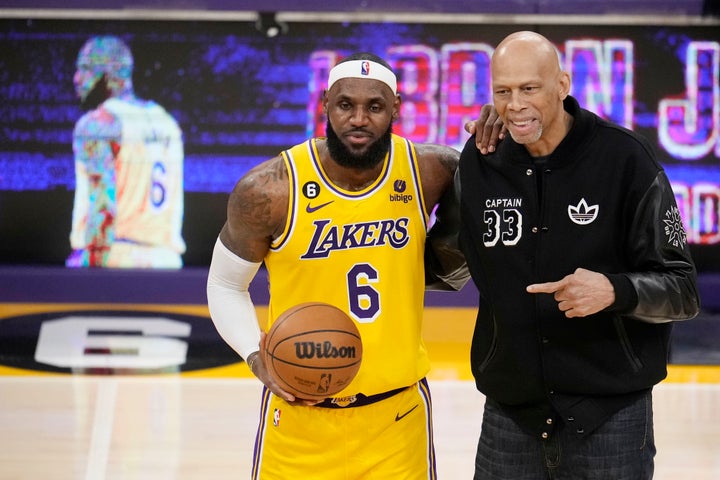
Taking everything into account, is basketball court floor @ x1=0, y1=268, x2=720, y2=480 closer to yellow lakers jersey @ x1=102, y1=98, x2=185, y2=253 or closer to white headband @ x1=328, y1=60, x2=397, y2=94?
yellow lakers jersey @ x1=102, y1=98, x2=185, y2=253

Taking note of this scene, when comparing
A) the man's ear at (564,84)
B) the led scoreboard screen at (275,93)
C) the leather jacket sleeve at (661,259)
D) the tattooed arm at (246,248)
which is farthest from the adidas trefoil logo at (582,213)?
the led scoreboard screen at (275,93)

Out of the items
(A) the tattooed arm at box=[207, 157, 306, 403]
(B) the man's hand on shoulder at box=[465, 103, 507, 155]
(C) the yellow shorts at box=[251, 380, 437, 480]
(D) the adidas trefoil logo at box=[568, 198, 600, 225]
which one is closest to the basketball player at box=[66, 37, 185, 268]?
(A) the tattooed arm at box=[207, 157, 306, 403]

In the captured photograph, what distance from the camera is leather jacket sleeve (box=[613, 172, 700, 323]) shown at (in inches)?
102

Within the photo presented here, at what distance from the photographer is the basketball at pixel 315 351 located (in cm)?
277

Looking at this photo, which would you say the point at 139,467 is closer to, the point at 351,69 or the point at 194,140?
the point at 351,69

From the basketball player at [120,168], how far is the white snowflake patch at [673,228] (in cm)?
617

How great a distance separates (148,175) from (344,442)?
18.6ft

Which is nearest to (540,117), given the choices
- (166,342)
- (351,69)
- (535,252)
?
(535,252)

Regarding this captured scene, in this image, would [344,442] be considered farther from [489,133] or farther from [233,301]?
[489,133]

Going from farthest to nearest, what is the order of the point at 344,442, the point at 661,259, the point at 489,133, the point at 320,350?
1. the point at 344,442
2. the point at 489,133
3. the point at 320,350
4. the point at 661,259

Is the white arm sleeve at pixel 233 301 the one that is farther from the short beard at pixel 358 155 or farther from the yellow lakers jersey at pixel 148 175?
the yellow lakers jersey at pixel 148 175

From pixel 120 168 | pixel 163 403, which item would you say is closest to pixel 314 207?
pixel 163 403

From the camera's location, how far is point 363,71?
3102 mm

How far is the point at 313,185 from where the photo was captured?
10.2 feet
